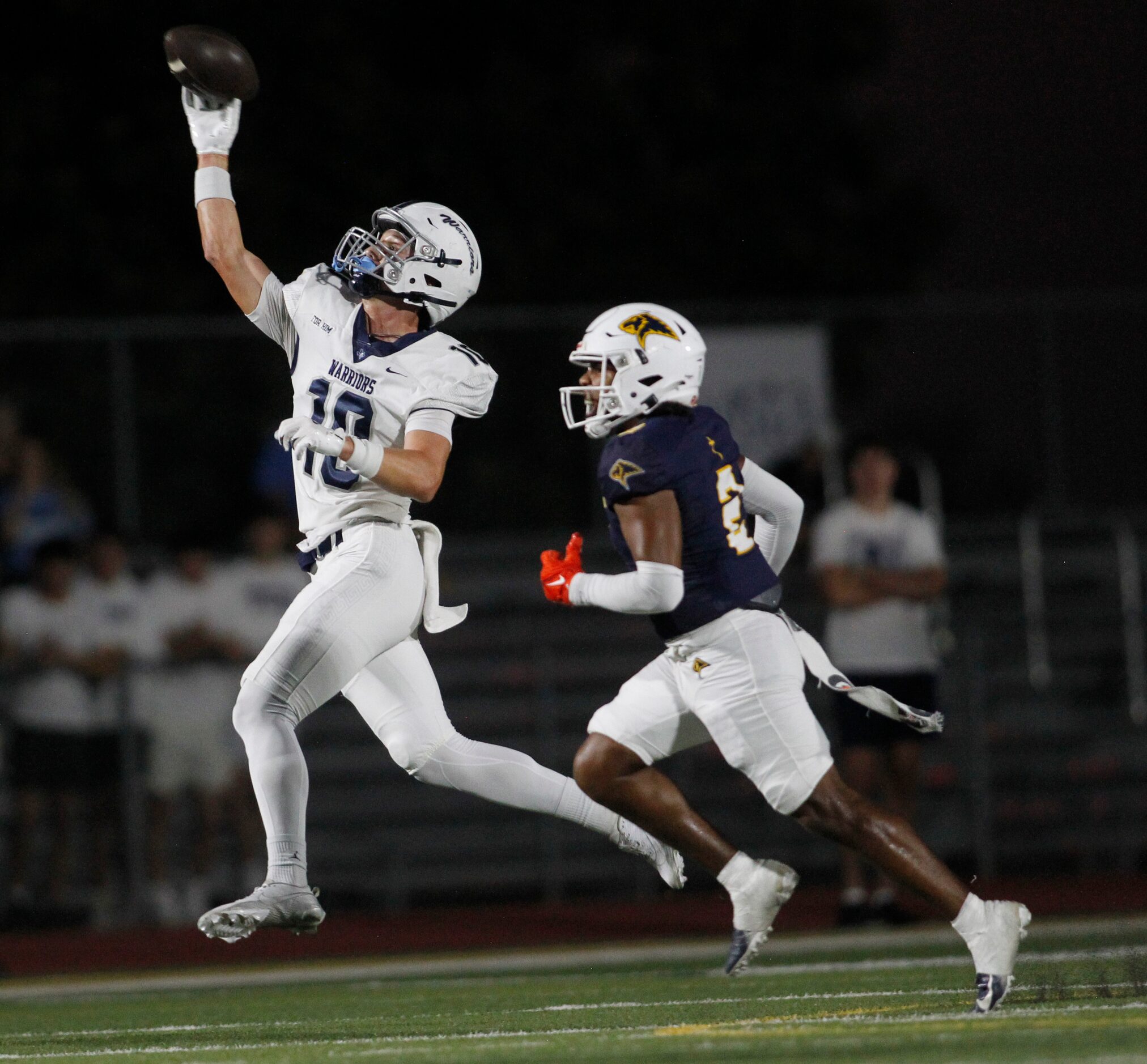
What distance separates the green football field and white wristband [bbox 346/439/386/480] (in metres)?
1.38

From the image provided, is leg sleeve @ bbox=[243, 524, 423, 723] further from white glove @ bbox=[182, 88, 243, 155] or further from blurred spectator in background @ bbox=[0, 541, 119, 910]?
blurred spectator in background @ bbox=[0, 541, 119, 910]

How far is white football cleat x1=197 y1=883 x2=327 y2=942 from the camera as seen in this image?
15.6ft

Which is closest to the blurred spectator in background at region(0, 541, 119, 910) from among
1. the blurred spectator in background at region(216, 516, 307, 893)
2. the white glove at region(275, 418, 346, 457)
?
the blurred spectator in background at region(216, 516, 307, 893)

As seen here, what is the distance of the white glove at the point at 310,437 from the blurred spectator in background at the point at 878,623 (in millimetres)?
3943

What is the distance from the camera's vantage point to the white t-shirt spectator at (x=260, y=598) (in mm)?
9672

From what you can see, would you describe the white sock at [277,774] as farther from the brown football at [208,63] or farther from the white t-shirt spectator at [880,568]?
the white t-shirt spectator at [880,568]

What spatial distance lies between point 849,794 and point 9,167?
10.6 m

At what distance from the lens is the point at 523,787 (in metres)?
5.70

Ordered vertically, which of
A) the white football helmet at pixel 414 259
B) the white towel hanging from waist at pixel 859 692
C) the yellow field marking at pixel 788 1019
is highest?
the white football helmet at pixel 414 259

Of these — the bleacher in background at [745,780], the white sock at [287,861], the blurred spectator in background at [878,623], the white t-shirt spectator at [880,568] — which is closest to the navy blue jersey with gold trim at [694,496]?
the white sock at [287,861]

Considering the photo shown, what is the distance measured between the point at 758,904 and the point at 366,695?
47.5 inches

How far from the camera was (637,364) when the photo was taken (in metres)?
5.30

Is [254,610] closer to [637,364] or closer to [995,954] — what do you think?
[637,364]

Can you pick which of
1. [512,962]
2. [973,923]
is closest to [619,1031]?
[973,923]
